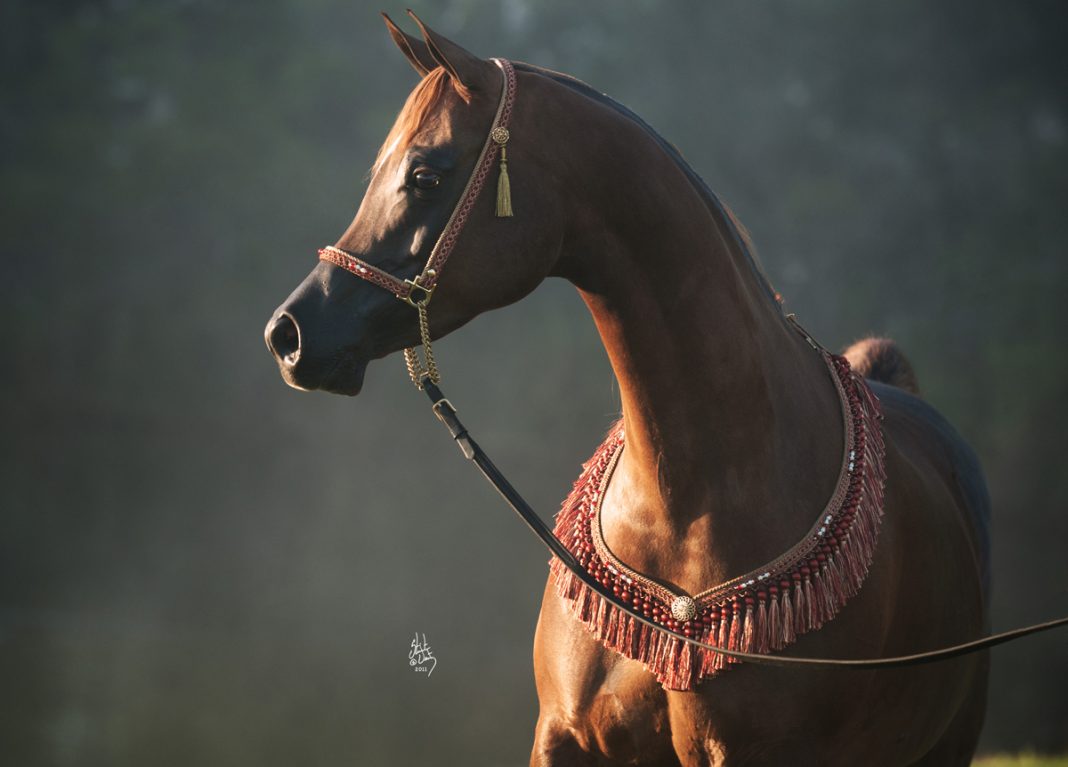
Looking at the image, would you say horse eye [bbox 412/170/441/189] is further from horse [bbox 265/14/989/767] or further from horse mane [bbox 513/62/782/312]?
horse mane [bbox 513/62/782/312]

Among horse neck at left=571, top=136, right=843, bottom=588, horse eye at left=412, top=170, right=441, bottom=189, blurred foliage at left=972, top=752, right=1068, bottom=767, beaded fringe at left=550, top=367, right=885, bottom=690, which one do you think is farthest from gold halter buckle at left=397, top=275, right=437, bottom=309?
blurred foliage at left=972, top=752, right=1068, bottom=767

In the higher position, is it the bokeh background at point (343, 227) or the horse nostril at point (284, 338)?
the bokeh background at point (343, 227)

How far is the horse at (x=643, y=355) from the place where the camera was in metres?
1.84

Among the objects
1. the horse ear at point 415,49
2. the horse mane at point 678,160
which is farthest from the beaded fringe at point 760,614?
the horse ear at point 415,49

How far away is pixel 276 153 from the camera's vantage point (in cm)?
1553

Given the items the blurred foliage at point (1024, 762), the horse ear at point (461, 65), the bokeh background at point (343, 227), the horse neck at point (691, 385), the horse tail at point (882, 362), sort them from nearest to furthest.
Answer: the horse ear at point (461, 65), the horse neck at point (691, 385), the horse tail at point (882, 362), the blurred foliage at point (1024, 762), the bokeh background at point (343, 227)

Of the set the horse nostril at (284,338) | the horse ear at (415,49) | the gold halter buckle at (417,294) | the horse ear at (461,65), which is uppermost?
the horse ear at (415,49)

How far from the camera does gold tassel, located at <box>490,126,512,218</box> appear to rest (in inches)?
72.3

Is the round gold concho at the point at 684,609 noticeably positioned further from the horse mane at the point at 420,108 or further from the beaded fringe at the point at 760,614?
the horse mane at the point at 420,108

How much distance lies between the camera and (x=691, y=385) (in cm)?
193

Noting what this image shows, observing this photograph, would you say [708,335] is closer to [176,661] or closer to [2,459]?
[176,661]

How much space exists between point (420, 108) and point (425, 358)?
448 mm

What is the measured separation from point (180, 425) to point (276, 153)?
4.17 metres
